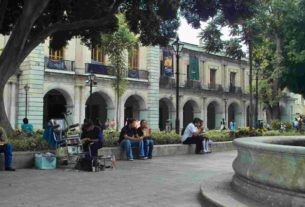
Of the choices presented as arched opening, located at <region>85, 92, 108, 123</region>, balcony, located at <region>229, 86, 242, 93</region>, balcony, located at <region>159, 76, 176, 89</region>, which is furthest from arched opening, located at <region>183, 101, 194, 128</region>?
arched opening, located at <region>85, 92, 108, 123</region>

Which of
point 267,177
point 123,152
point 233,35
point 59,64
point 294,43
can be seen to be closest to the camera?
point 267,177

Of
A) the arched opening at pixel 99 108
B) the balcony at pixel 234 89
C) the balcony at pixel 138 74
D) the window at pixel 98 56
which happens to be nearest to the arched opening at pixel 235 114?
the balcony at pixel 234 89

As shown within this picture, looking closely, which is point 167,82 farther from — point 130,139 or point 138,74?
point 130,139

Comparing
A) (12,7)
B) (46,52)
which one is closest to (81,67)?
(46,52)

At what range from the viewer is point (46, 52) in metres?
24.9

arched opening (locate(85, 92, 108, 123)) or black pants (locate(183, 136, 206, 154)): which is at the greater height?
arched opening (locate(85, 92, 108, 123))

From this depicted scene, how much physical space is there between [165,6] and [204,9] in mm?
1215

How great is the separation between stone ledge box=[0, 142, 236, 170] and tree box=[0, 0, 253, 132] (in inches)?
97.0

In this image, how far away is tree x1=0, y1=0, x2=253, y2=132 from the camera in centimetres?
1005

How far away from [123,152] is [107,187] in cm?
459

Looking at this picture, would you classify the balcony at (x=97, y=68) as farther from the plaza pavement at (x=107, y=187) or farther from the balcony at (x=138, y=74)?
the plaza pavement at (x=107, y=187)

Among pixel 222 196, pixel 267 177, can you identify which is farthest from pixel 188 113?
pixel 267 177

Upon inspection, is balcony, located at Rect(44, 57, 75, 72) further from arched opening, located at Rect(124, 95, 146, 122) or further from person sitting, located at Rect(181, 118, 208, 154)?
person sitting, located at Rect(181, 118, 208, 154)

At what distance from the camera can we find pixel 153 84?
1239 inches
